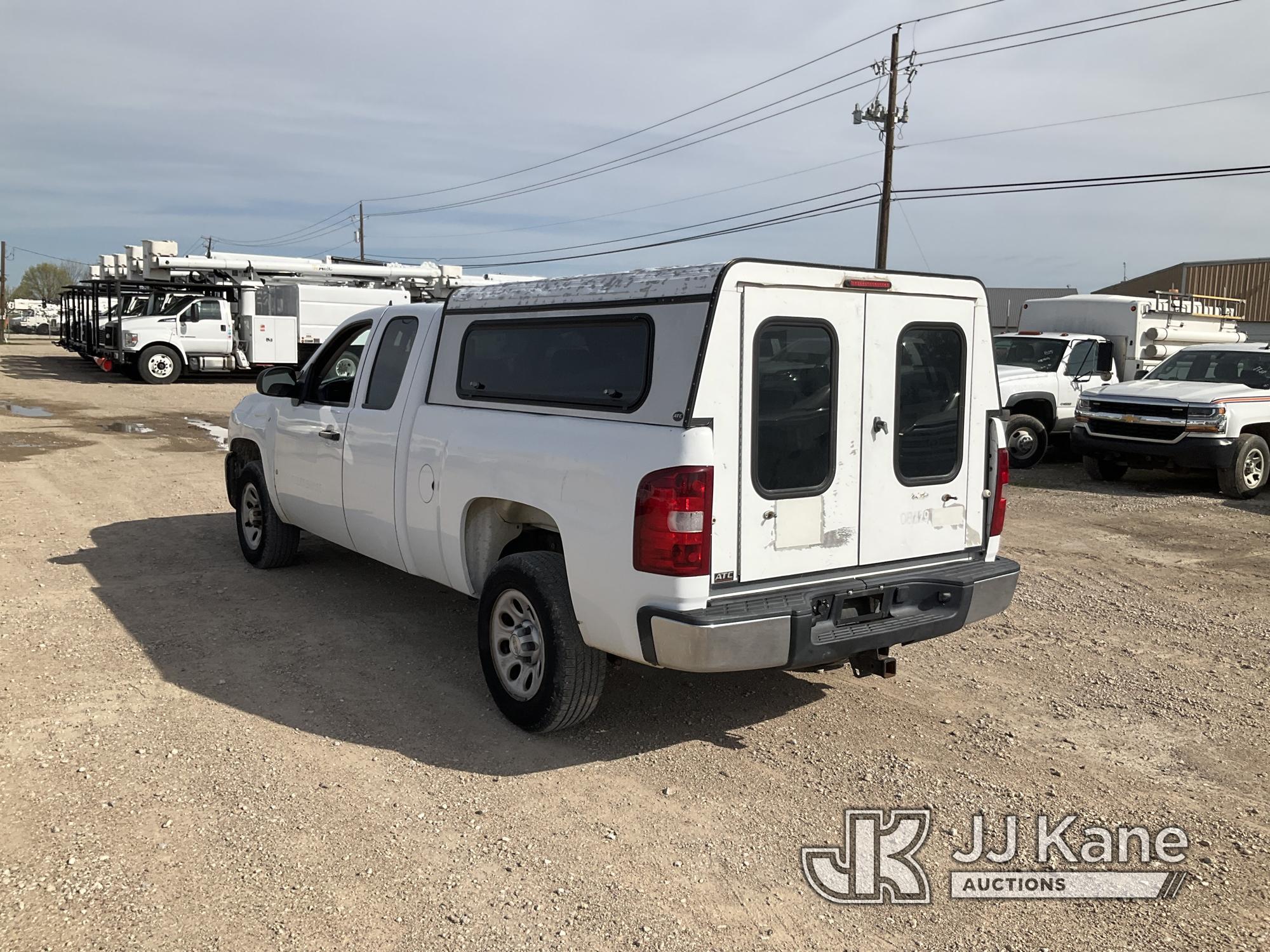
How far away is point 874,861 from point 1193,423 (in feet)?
Result: 32.3

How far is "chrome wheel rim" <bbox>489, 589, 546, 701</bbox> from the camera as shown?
4660 mm

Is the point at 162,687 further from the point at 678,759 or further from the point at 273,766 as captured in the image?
the point at 678,759

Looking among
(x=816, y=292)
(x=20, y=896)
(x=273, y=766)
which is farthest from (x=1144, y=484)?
(x=20, y=896)

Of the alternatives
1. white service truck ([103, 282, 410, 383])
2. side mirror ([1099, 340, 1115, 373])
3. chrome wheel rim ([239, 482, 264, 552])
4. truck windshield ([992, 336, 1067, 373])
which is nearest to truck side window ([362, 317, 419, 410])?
chrome wheel rim ([239, 482, 264, 552])

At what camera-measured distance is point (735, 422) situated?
4.07 m

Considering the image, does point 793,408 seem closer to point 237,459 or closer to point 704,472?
point 704,472

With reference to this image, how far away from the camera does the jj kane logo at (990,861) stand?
11.6 feet

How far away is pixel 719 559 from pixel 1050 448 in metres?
13.3

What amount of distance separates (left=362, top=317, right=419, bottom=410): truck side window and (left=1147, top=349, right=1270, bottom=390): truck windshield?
10745mm

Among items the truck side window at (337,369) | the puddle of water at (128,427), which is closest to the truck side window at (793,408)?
the truck side window at (337,369)

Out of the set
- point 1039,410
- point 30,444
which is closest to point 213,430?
point 30,444

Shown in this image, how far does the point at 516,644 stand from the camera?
187 inches

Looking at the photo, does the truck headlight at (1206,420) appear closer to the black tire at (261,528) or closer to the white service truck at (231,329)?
the black tire at (261,528)

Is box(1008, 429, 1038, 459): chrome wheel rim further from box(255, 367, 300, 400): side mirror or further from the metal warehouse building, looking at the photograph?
the metal warehouse building
